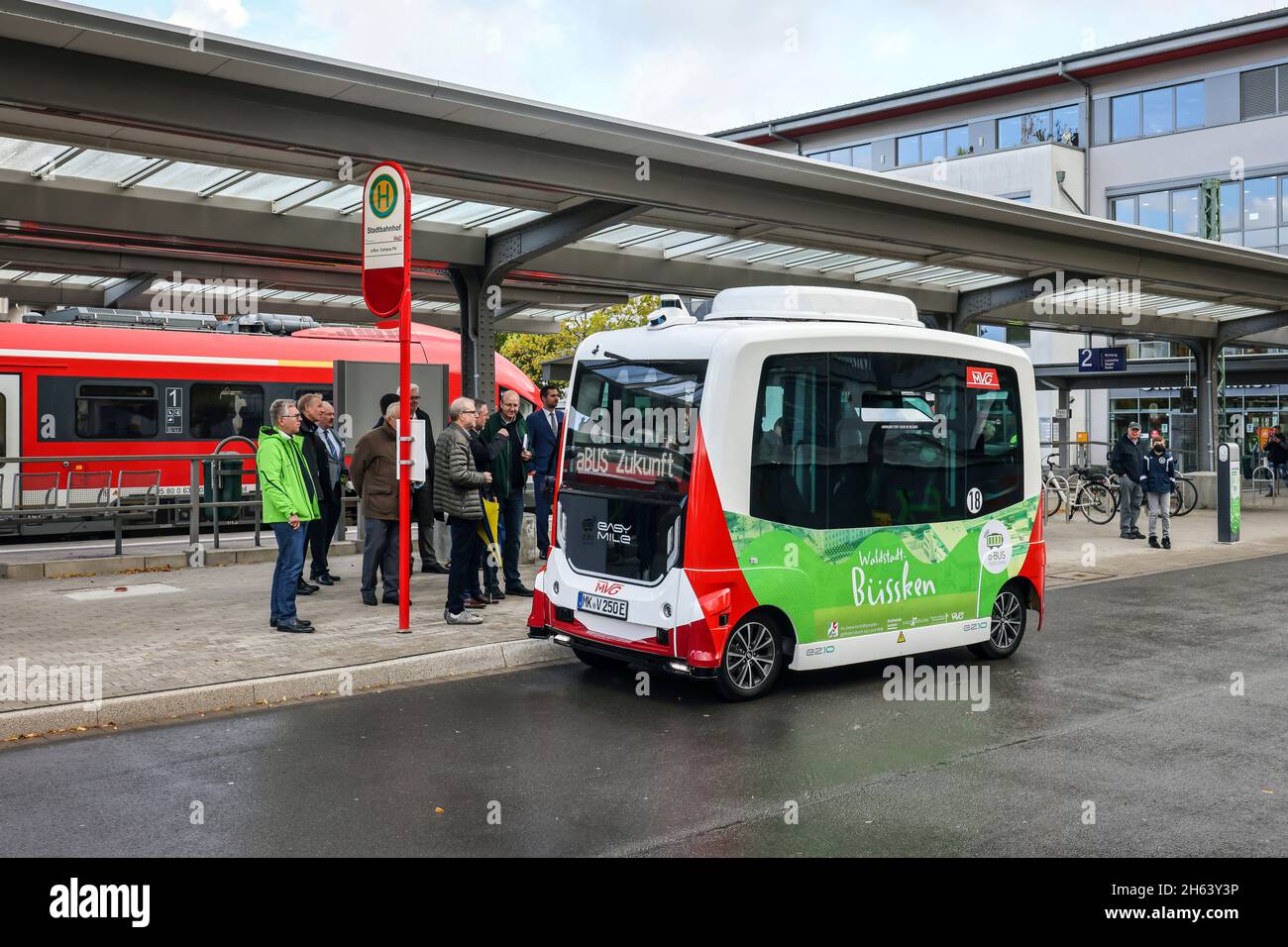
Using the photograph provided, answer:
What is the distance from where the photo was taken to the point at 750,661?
764 centimetres

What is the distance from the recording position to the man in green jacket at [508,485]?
1074 cm

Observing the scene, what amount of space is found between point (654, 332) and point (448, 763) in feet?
10.7

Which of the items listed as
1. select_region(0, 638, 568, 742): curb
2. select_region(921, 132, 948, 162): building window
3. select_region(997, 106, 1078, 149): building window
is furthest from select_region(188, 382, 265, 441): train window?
select_region(921, 132, 948, 162): building window

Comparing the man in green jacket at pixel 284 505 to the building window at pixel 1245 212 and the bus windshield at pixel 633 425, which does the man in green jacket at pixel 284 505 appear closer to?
the bus windshield at pixel 633 425

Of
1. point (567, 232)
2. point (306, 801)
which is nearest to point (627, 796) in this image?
point (306, 801)

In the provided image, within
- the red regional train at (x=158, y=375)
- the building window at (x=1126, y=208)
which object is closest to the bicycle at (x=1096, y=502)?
the red regional train at (x=158, y=375)

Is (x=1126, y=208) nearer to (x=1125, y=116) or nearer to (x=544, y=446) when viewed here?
(x=1125, y=116)

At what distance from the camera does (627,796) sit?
221 inches

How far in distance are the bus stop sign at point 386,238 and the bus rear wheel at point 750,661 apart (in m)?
3.64

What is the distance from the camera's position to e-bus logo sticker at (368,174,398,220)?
8.99 meters

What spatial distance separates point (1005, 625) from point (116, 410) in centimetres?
1430

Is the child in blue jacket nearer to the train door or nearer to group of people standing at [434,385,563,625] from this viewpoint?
group of people standing at [434,385,563,625]

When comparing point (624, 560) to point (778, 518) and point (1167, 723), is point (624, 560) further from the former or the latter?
point (1167, 723)
